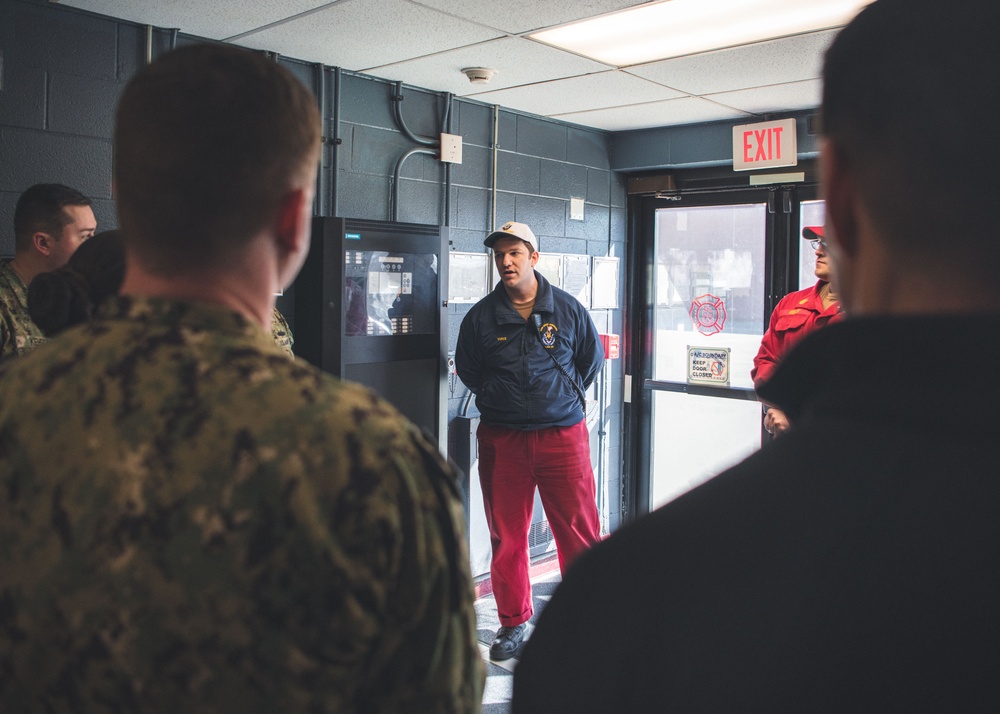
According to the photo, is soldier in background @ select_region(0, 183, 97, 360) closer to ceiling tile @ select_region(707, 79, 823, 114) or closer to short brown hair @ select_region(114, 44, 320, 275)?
short brown hair @ select_region(114, 44, 320, 275)

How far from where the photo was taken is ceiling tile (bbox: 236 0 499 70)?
9.02ft

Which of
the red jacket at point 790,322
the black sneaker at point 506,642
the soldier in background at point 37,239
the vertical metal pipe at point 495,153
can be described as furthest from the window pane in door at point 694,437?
the soldier in background at point 37,239

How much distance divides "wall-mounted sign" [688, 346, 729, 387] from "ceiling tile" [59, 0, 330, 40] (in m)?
2.90

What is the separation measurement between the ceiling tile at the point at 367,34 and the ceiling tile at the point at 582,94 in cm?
70

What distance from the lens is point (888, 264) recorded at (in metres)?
0.51

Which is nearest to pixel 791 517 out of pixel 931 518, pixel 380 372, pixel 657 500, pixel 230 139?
pixel 931 518

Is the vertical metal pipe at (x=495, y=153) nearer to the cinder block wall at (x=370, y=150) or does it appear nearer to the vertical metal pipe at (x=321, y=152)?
the cinder block wall at (x=370, y=150)

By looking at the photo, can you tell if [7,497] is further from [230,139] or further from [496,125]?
[496,125]

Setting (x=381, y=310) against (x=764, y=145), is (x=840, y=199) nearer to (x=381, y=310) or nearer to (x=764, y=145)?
(x=381, y=310)

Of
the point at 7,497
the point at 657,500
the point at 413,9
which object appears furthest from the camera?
the point at 657,500

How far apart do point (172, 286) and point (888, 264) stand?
646 millimetres

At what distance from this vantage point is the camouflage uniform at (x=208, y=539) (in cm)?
75

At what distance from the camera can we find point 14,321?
2334 millimetres

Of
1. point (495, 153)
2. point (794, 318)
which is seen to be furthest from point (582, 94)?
point (794, 318)
